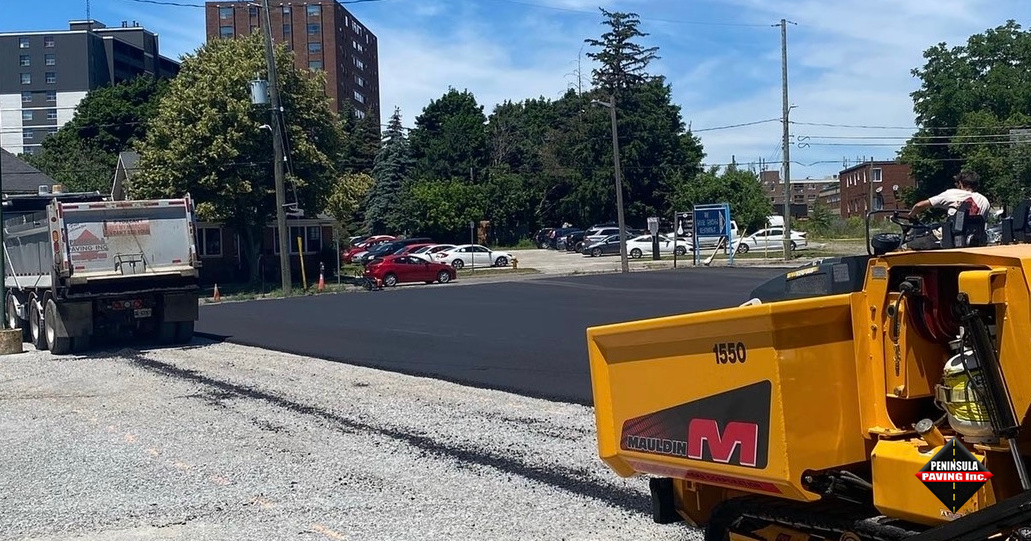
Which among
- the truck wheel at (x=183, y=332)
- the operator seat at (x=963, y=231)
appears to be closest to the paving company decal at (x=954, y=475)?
the operator seat at (x=963, y=231)

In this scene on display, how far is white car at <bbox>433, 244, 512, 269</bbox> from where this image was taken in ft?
185

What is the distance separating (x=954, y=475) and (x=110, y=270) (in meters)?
18.9

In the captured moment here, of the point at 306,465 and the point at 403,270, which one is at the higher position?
the point at 403,270

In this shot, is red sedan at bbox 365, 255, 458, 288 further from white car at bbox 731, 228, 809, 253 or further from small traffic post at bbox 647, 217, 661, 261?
white car at bbox 731, 228, 809, 253

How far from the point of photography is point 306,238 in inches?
2082

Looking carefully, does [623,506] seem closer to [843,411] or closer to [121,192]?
[843,411]

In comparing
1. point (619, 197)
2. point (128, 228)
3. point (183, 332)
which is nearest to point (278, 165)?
point (619, 197)

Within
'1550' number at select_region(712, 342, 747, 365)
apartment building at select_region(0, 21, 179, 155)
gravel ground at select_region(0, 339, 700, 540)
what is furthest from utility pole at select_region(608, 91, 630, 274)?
apartment building at select_region(0, 21, 179, 155)

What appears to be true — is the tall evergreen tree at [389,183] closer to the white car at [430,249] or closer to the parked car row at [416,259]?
the parked car row at [416,259]

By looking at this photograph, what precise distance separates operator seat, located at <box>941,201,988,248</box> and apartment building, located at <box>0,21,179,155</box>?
128 meters

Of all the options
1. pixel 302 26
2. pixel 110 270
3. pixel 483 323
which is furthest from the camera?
pixel 302 26

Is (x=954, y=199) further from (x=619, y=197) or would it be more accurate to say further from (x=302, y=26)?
(x=302, y=26)

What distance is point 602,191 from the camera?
272 feet

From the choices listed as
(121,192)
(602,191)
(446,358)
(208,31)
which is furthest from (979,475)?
(208,31)
